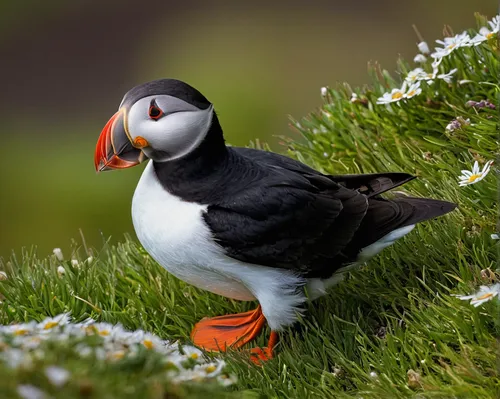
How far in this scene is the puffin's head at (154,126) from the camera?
157 inches

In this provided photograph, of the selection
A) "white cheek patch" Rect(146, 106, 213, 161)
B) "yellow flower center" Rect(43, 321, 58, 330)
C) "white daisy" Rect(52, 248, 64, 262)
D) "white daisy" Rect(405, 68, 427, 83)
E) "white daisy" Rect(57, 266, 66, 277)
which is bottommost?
"white daisy" Rect(57, 266, 66, 277)

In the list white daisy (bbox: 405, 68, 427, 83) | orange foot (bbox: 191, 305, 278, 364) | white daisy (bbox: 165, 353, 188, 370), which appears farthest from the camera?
white daisy (bbox: 405, 68, 427, 83)

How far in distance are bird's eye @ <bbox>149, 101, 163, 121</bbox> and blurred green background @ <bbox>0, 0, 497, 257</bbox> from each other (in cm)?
456

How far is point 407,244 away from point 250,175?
1.02 metres

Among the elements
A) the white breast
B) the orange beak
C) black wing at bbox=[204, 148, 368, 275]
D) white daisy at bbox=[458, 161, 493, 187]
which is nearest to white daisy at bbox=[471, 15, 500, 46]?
white daisy at bbox=[458, 161, 493, 187]

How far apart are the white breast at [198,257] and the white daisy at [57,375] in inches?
59.6

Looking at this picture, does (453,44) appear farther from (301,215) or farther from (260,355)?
(260,355)

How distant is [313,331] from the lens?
4266mm

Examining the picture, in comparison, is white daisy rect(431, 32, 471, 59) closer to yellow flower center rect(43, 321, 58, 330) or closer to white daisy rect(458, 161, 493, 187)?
white daisy rect(458, 161, 493, 187)

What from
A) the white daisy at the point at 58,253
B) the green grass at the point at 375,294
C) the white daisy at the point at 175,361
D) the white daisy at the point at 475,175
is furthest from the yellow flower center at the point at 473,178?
the white daisy at the point at 58,253

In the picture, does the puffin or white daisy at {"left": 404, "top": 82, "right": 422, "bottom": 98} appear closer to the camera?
the puffin

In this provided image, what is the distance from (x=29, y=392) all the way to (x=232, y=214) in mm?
1734

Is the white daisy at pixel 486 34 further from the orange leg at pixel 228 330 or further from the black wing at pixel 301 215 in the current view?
the orange leg at pixel 228 330

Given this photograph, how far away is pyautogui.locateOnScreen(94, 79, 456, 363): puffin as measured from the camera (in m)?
4.01
